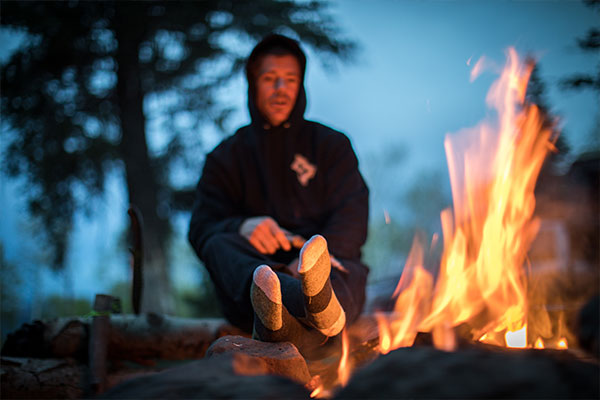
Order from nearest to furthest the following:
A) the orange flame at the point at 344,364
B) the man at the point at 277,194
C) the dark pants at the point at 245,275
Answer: the orange flame at the point at 344,364 → the dark pants at the point at 245,275 → the man at the point at 277,194

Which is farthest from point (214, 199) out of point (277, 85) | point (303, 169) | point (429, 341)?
point (429, 341)

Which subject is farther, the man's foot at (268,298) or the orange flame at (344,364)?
the orange flame at (344,364)

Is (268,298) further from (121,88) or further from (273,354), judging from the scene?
(121,88)

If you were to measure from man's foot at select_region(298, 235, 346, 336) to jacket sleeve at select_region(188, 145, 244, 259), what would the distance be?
112cm

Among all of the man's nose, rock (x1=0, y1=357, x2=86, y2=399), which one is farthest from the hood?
rock (x1=0, y1=357, x2=86, y2=399)

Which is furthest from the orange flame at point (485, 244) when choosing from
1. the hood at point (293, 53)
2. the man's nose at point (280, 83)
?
the man's nose at point (280, 83)

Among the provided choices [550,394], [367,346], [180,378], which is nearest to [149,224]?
[367,346]

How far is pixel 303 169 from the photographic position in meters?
2.99

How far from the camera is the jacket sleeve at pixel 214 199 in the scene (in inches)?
111

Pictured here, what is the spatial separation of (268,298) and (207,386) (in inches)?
27.1

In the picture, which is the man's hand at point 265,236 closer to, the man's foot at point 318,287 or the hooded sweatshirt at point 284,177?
the hooded sweatshirt at point 284,177

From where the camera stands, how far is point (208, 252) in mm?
2539

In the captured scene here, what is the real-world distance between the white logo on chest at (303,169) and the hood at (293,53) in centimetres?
31

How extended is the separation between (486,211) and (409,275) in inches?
42.3
